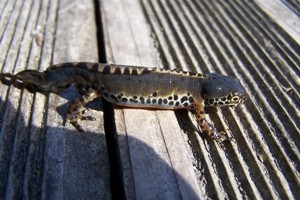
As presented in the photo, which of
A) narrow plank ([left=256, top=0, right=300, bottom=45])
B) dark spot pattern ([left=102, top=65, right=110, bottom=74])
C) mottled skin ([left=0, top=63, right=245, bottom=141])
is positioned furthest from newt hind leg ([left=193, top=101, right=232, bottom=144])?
narrow plank ([left=256, top=0, right=300, bottom=45])

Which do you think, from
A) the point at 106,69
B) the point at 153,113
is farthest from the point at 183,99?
the point at 106,69

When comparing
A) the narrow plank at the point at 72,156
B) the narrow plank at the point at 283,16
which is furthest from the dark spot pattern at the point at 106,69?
the narrow plank at the point at 283,16

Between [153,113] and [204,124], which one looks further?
[153,113]

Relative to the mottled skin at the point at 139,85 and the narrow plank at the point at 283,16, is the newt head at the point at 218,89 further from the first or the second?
the narrow plank at the point at 283,16

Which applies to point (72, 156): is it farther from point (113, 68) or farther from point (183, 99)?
point (183, 99)

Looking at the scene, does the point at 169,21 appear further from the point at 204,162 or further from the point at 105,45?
the point at 204,162

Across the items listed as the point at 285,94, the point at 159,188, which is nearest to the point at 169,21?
the point at 285,94
